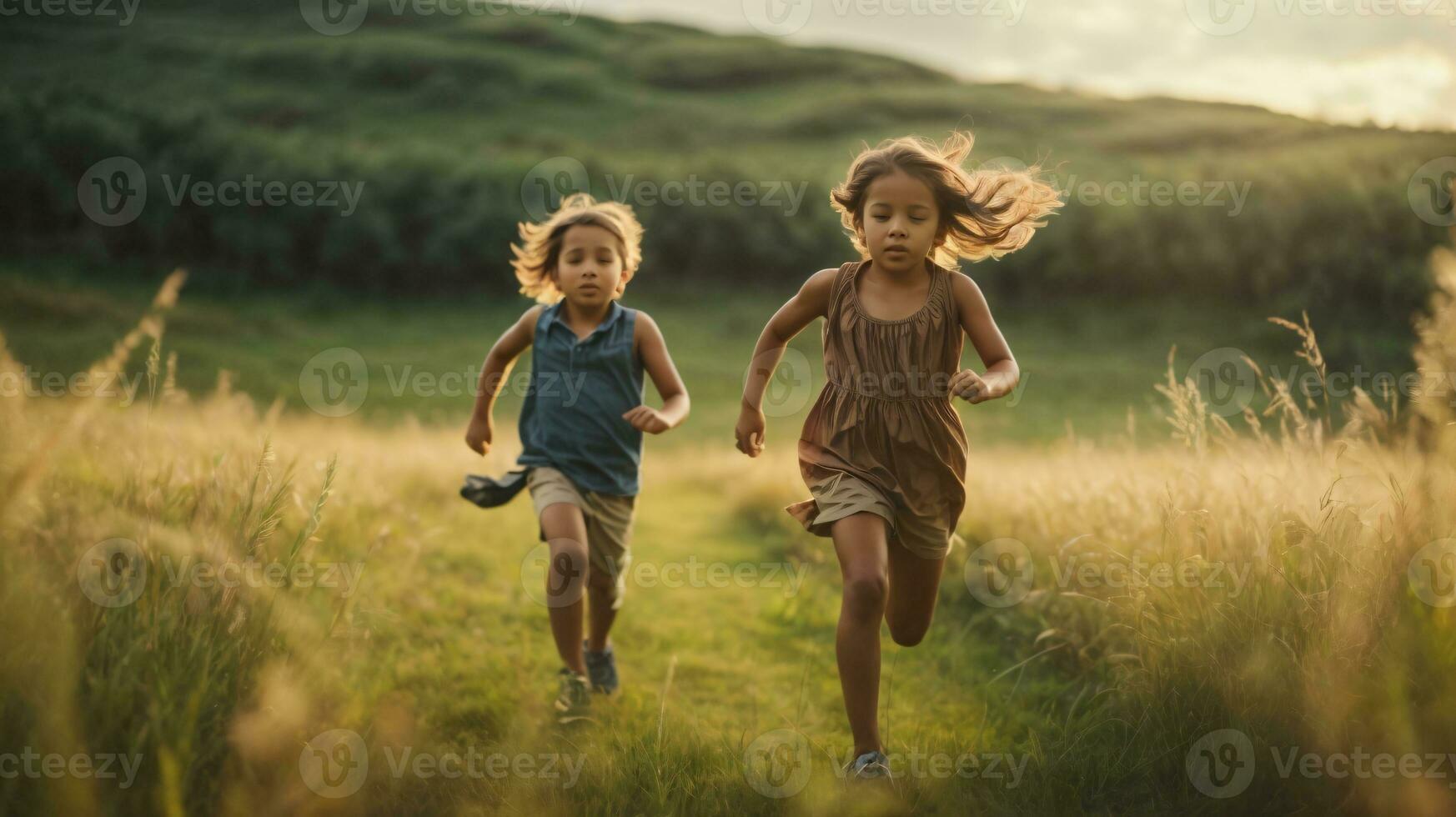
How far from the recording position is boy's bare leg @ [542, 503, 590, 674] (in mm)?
4281

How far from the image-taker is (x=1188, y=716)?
131 inches

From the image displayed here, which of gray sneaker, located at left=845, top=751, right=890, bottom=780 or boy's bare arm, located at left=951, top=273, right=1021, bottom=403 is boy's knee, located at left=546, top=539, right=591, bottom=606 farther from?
boy's bare arm, located at left=951, top=273, right=1021, bottom=403

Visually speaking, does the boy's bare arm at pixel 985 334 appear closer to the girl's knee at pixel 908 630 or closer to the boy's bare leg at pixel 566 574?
the girl's knee at pixel 908 630

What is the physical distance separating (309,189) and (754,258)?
672 inches

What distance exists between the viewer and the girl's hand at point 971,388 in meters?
3.19

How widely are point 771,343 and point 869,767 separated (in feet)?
5.70

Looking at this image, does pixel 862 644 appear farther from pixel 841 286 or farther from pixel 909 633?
pixel 841 286

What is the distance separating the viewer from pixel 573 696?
4.34m

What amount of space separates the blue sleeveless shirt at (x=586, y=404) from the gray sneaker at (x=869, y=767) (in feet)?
5.83

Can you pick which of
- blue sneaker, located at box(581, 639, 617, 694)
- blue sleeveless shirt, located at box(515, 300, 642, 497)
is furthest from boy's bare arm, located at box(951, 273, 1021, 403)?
blue sneaker, located at box(581, 639, 617, 694)

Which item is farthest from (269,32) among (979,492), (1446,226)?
Answer: (979,492)

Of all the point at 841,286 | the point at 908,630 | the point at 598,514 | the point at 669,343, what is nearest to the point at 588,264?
the point at 598,514

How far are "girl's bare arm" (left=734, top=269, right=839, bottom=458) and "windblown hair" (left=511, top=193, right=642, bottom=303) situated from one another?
3.04ft

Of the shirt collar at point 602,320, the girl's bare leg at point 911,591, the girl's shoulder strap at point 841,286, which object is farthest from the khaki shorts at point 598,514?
the girl's shoulder strap at point 841,286
